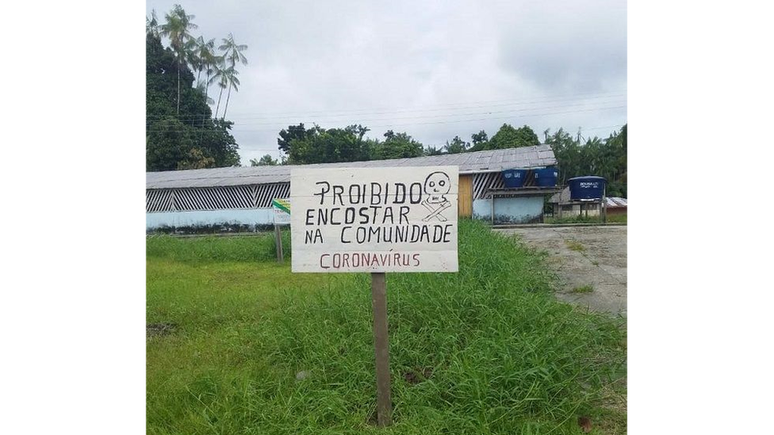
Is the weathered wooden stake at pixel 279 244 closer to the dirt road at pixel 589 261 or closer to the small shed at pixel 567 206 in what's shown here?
the dirt road at pixel 589 261

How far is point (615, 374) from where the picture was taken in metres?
2.14

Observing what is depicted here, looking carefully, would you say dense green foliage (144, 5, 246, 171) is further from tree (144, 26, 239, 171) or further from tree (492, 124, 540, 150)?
tree (492, 124, 540, 150)

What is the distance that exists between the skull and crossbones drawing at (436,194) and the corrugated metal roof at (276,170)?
4481mm

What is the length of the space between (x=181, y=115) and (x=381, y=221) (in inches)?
274

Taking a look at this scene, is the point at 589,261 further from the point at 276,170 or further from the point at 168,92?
the point at 168,92

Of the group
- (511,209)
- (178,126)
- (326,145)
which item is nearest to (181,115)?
(178,126)

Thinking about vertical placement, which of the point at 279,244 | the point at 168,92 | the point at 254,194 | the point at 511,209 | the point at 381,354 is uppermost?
the point at 168,92

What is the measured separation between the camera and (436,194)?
74.0 inches

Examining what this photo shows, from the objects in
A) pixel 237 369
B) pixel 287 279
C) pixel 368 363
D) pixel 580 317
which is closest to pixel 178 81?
pixel 287 279

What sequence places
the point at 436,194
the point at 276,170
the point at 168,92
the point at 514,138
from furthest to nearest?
the point at 514,138, the point at 276,170, the point at 168,92, the point at 436,194

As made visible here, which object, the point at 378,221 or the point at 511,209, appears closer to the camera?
the point at 378,221

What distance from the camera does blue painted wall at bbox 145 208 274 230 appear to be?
775 cm

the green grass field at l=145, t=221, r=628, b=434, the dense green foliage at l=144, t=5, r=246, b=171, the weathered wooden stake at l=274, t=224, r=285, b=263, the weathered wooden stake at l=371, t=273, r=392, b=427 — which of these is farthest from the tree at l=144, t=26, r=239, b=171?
the weathered wooden stake at l=371, t=273, r=392, b=427

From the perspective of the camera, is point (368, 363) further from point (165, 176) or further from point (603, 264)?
point (165, 176)
